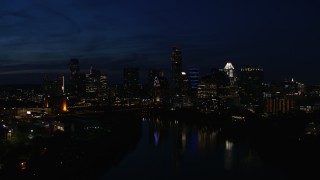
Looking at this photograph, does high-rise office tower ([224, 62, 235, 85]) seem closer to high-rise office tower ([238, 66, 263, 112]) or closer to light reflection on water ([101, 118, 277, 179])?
high-rise office tower ([238, 66, 263, 112])

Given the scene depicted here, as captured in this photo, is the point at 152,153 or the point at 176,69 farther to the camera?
the point at 176,69

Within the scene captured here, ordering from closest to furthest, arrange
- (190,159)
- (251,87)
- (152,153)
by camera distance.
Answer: (190,159) → (152,153) → (251,87)

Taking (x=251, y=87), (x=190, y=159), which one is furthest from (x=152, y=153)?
(x=251, y=87)

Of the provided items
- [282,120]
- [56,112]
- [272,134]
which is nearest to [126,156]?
[272,134]

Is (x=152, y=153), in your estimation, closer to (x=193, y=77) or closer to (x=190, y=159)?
(x=190, y=159)

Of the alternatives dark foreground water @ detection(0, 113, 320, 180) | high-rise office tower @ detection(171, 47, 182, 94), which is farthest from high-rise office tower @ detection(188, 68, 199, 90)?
dark foreground water @ detection(0, 113, 320, 180)

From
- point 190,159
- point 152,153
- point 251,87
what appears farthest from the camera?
point 251,87

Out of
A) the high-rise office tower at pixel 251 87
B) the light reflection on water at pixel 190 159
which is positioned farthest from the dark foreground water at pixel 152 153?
the high-rise office tower at pixel 251 87

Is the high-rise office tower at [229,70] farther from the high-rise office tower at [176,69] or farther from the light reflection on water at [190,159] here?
the light reflection on water at [190,159]

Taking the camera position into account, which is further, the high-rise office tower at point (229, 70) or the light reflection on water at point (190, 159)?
the high-rise office tower at point (229, 70)

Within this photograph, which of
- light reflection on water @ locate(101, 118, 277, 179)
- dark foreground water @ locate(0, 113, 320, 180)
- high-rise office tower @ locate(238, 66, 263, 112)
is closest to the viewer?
dark foreground water @ locate(0, 113, 320, 180)
